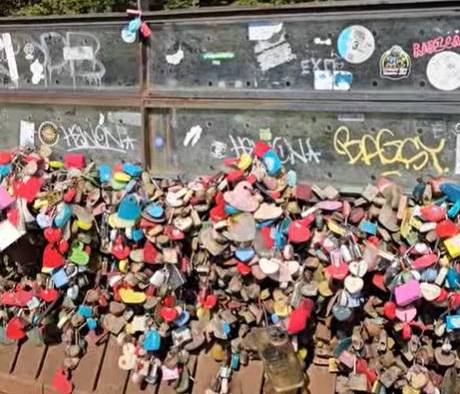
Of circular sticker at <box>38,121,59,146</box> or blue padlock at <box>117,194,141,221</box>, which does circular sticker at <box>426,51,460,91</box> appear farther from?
circular sticker at <box>38,121,59,146</box>

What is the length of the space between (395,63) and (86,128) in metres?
1.48

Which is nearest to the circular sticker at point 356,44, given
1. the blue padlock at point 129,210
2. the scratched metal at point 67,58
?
the scratched metal at point 67,58

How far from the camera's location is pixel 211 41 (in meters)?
3.25

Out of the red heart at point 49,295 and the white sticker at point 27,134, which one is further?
the white sticker at point 27,134

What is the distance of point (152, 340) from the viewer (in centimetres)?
337

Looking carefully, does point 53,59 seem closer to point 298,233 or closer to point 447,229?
point 298,233

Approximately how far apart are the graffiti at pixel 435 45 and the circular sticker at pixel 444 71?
0.07 ft

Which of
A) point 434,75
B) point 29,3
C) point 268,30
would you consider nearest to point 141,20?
point 268,30

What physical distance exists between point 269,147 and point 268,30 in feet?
1.52

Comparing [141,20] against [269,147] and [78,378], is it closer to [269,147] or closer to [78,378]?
[269,147]

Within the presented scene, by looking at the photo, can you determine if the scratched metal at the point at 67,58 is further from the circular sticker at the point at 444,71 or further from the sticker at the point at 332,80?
the circular sticker at the point at 444,71

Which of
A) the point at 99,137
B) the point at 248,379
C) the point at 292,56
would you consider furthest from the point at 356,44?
the point at 248,379

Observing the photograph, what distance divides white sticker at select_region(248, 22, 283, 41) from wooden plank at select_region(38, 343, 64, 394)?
174cm

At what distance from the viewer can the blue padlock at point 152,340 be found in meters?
3.37
